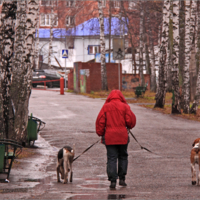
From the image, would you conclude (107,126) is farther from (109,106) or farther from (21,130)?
(21,130)

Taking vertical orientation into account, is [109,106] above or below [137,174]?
above

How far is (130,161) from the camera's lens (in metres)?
11.1

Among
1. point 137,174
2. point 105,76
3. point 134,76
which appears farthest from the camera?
point 134,76

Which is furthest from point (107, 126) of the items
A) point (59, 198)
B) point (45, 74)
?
point (45, 74)

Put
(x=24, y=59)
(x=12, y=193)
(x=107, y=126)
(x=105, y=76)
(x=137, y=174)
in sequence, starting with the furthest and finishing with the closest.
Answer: (x=105, y=76) → (x=24, y=59) → (x=137, y=174) → (x=107, y=126) → (x=12, y=193)

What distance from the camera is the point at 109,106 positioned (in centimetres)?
788

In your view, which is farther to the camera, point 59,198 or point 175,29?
point 175,29

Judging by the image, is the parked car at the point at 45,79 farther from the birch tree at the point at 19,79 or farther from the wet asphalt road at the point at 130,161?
the birch tree at the point at 19,79

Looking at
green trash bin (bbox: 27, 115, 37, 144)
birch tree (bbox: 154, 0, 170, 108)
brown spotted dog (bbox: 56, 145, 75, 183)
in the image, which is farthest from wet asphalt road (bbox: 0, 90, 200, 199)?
birch tree (bbox: 154, 0, 170, 108)

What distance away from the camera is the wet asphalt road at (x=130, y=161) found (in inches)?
285

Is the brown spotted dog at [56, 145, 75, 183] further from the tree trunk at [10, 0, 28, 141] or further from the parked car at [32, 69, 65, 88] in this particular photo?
the parked car at [32, 69, 65, 88]

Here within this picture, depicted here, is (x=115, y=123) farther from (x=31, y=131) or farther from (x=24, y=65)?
(x=31, y=131)

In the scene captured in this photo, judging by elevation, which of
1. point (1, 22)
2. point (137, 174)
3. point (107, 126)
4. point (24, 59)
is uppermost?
point (1, 22)

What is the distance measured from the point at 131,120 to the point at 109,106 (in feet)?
1.37
